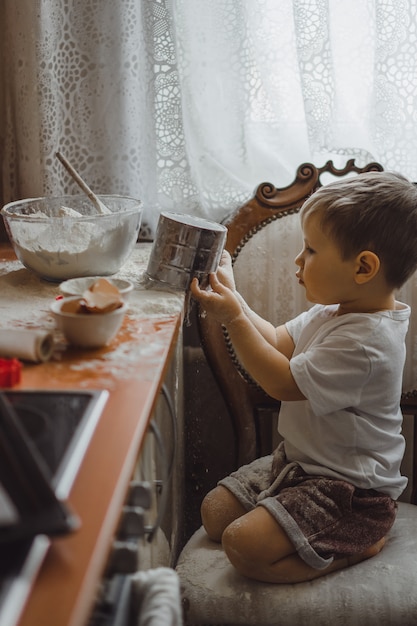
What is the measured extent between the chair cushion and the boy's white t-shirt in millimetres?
142

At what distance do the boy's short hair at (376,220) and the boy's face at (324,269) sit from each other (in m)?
0.01

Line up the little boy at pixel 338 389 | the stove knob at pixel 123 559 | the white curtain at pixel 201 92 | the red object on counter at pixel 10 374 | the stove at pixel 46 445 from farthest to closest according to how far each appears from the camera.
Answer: the white curtain at pixel 201 92, the little boy at pixel 338 389, the red object on counter at pixel 10 374, the stove knob at pixel 123 559, the stove at pixel 46 445

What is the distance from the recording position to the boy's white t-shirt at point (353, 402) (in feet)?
3.77

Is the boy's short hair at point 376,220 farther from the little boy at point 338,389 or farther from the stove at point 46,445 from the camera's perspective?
the stove at point 46,445

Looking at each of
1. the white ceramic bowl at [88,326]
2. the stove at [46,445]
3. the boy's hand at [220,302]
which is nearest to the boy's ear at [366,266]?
the boy's hand at [220,302]

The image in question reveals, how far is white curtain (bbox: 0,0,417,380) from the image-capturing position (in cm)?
147

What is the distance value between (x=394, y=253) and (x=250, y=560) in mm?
494

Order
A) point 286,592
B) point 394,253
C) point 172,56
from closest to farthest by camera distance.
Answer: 1. point 286,592
2. point 394,253
3. point 172,56

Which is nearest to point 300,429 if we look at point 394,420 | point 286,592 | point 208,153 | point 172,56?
point 394,420

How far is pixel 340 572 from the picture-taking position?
111 centimetres

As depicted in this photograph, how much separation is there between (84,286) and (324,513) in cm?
47

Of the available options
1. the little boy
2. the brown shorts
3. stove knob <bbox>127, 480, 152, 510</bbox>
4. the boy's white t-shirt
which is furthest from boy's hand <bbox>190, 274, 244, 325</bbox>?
stove knob <bbox>127, 480, 152, 510</bbox>

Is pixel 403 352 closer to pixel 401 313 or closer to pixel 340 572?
pixel 401 313

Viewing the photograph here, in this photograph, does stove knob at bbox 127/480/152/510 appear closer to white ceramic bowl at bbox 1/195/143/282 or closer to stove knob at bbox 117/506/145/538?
stove knob at bbox 117/506/145/538
